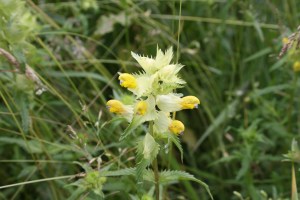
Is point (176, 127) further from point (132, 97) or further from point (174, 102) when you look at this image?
point (132, 97)

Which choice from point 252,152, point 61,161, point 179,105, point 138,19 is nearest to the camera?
point 179,105

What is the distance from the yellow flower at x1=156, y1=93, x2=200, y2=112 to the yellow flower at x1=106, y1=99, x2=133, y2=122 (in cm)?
8

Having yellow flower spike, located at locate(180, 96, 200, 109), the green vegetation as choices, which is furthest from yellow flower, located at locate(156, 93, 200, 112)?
the green vegetation

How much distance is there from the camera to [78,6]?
7.39 ft

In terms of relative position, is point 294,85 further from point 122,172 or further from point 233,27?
point 122,172

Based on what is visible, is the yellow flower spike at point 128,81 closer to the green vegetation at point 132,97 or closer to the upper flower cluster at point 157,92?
the upper flower cluster at point 157,92

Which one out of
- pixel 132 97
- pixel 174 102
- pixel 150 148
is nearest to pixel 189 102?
pixel 174 102

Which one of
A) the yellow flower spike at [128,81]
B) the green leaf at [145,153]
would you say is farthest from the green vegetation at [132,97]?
the yellow flower spike at [128,81]

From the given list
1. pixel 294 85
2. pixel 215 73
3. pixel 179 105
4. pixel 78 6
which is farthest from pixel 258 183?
pixel 78 6

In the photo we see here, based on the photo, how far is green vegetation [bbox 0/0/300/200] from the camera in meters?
1.54

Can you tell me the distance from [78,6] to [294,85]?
3.25ft

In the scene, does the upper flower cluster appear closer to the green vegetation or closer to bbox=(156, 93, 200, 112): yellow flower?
bbox=(156, 93, 200, 112): yellow flower

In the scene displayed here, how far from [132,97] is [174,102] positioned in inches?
20.6

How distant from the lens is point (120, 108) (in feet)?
3.77
